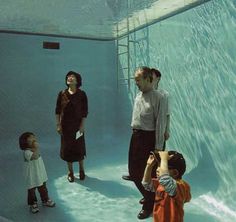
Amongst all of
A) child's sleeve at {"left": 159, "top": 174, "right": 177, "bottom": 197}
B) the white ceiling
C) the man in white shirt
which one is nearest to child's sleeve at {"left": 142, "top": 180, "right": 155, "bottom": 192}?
child's sleeve at {"left": 159, "top": 174, "right": 177, "bottom": 197}

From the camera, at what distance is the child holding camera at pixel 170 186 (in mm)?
1804

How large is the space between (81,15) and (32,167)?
4.69 meters

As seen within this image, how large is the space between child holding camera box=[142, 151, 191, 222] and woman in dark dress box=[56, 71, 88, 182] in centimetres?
241

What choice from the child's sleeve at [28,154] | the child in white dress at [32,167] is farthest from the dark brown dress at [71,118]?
the child's sleeve at [28,154]

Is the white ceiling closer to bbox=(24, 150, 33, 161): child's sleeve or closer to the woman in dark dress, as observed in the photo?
the woman in dark dress

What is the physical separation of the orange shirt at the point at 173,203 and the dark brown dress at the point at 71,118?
8.05 feet

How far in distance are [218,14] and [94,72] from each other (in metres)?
4.65

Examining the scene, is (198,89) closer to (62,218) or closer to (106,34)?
(62,218)

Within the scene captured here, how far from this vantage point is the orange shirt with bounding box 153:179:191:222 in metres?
1.91

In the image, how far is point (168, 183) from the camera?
1.79 metres

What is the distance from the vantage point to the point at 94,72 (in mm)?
8125

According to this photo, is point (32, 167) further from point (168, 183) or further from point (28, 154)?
point (168, 183)

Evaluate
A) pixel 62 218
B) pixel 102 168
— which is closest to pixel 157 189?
pixel 62 218

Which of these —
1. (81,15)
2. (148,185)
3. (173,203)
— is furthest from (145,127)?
(81,15)
